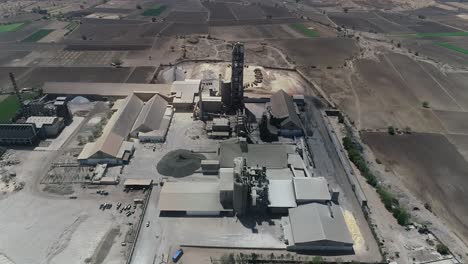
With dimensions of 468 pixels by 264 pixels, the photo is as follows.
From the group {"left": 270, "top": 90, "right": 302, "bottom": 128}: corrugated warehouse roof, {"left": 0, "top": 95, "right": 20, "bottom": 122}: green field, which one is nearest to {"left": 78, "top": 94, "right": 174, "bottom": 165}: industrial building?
{"left": 0, "top": 95, "right": 20, "bottom": 122}: green field

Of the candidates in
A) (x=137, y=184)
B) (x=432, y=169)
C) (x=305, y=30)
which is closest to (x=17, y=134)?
(x=137, y=184)

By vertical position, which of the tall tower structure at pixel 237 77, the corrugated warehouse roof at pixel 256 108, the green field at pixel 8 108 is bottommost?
the green field at pixel 8 108

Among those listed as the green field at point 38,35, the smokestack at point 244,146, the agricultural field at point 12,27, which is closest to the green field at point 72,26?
the green field at point 38,35

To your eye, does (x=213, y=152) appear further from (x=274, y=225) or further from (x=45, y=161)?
(x=45, y=161)

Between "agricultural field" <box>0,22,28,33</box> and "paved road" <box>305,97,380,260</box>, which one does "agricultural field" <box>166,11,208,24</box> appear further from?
"paved road" <box>305,97,380,260</box>

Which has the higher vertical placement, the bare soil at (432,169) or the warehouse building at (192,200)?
the warehouse building at (192,200)

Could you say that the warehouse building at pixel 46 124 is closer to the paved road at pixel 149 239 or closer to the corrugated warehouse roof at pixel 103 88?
the corrugated warehouse roof at pixel 103 88

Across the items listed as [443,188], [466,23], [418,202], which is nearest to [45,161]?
[418,202]
